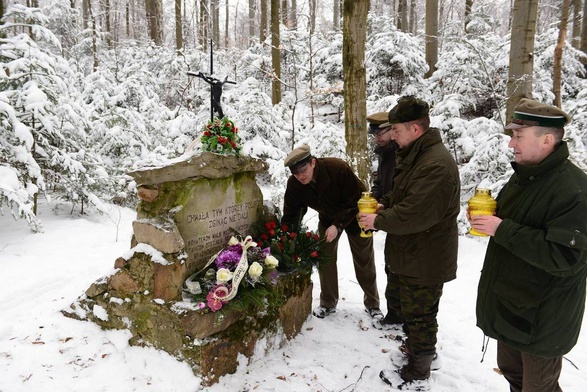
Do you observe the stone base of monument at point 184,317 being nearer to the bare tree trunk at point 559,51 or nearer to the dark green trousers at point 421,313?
the dark green trousers at point 421,313

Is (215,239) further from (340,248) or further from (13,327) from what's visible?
(340,248)

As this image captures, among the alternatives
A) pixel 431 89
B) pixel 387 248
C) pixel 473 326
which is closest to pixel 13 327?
pixel 387 248

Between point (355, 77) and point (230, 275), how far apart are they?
3978 mm

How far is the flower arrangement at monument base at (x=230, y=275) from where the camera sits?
2.95m

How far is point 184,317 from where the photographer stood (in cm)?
286

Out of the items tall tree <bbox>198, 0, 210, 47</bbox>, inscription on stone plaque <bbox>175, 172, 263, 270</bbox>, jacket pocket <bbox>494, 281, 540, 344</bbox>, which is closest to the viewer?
Result: jacket pocket <bbox>494, 281, 540, 344</bbox>

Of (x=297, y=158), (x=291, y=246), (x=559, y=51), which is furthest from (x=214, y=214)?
(x=559, y=51)

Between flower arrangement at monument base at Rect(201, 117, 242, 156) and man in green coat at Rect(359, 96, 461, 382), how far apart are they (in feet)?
4.67

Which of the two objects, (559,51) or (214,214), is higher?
(559,51)

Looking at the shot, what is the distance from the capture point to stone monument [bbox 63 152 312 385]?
116 inches

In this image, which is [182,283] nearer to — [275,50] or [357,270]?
[357,270]

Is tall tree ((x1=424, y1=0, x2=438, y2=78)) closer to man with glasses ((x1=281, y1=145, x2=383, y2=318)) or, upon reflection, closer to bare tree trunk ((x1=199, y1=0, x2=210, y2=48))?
bare tree trunk ((x1=199, y1=0, x2=210, y2=48))

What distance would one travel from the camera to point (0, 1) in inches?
236

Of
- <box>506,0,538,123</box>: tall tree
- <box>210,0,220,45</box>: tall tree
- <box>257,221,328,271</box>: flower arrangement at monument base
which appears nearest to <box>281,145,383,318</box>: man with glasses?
<box>257,221,328,271</box>: flower arrangement at monument base
